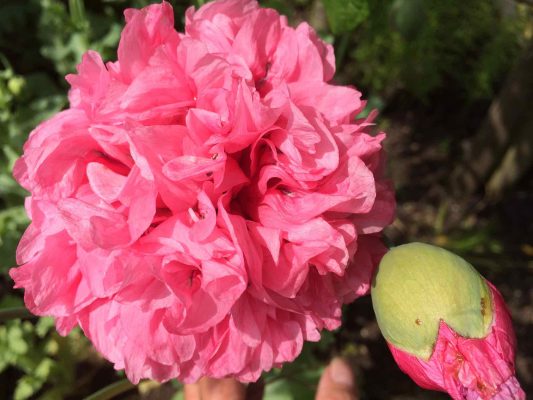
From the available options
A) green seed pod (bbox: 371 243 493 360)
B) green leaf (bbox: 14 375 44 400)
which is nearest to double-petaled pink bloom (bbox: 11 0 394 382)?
green seed pod (bbox: 371 243 493 360)

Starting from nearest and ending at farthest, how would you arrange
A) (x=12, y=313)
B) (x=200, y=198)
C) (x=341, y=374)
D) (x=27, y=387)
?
(x=200, y=198) < (x=12, y=313) < (x=341, y=374) < (x=27, y=387)

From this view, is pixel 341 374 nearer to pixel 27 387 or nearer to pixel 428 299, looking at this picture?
pixel 428 299

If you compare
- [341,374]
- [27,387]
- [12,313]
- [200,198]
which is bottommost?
[27,387]

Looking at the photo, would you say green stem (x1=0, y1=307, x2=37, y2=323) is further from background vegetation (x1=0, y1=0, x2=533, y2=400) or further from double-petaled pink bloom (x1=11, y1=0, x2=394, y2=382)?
background vegetation (x1=0, y1=0, x2=533, y2=400)

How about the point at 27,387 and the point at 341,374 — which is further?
the point at 27,387

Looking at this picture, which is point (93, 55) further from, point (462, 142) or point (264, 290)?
point (462, 142)

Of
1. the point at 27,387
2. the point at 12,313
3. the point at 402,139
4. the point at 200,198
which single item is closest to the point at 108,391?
the point at 12,313

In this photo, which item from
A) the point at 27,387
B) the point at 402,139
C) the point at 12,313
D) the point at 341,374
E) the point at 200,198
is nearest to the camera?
the point at 200,198
